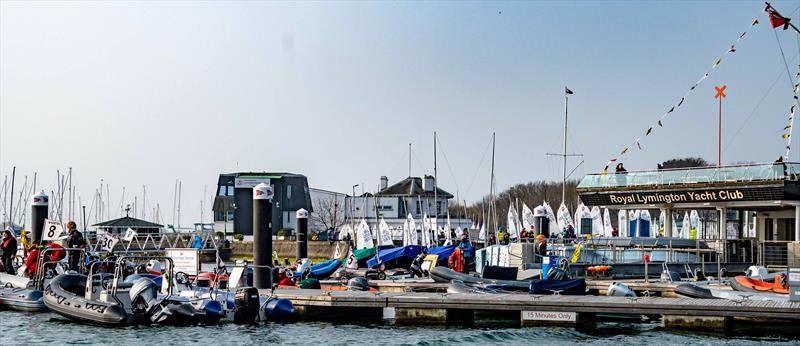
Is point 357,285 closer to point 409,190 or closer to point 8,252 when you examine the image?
point 8,252

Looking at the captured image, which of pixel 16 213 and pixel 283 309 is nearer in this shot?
pixel 283 309

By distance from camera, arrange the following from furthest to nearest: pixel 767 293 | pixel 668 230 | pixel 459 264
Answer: pixel 668 230 → pixel 459 264 → pixel 767 293

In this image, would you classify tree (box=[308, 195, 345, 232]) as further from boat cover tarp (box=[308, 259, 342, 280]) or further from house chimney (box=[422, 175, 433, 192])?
boat cover tarp (box=[308, 259, 342, 280])

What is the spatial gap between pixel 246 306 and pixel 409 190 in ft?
296

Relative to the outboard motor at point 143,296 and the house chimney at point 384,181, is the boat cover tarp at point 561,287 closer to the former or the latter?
the outboard motor at point 143,296

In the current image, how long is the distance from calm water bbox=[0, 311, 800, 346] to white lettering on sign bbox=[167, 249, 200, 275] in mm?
5287

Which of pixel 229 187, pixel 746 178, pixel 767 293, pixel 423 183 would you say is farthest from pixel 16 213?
pixel 767 293

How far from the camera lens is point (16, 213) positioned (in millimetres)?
96188

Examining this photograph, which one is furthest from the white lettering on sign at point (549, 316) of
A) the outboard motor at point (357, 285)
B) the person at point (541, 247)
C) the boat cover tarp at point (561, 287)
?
the person at point (541, 247)

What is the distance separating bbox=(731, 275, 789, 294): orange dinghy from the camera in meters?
31.4

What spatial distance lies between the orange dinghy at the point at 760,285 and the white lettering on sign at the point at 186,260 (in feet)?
56.2

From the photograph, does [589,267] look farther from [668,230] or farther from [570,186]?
[570,186]

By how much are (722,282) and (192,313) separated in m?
18.4

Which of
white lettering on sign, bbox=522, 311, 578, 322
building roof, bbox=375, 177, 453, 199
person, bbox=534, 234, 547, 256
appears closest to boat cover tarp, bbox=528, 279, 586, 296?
white lettering on sign, bbox=522, 311, 578, 322
